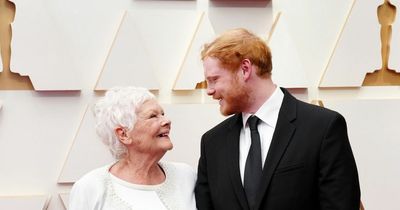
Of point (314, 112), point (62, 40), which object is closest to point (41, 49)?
point (62, 40)

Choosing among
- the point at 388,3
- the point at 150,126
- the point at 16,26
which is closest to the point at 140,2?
the point at 16,26

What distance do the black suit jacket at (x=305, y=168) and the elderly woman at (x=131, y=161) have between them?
0.25 m

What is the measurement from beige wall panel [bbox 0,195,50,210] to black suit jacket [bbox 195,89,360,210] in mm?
856

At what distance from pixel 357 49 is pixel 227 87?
0.97 meters

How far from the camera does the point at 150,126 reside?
6.07ft

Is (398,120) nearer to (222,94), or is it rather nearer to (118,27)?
(222,94)

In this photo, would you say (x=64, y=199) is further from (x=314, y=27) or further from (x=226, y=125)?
(x=314, y=27)

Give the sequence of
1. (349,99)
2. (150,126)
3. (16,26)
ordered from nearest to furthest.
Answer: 1. (150,126)
2. (16,26)
3. (349,99)

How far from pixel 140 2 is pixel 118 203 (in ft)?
2.97

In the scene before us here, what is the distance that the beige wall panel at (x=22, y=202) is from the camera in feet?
7.29

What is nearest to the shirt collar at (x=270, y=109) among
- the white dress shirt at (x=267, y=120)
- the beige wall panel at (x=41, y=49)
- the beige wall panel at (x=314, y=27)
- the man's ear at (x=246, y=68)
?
the white dress shirt at (x=267, y=120)

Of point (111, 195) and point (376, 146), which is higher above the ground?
point (376, 146)

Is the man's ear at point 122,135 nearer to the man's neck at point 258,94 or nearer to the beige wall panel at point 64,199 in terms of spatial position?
the man's neck at point 258,94

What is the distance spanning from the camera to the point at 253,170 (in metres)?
1.70
